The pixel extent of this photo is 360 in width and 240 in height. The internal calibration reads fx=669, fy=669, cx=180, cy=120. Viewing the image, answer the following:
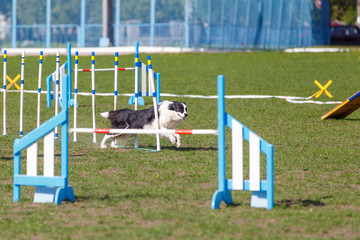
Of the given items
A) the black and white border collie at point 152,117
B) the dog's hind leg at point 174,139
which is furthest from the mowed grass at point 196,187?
the black and white border collie at point 152,117

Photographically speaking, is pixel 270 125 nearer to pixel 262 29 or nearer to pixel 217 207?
pixel 217 207

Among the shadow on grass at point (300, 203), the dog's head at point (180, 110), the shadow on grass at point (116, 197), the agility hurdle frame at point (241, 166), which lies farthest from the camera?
the dog's head at point (180, 110)

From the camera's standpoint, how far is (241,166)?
20.9ft

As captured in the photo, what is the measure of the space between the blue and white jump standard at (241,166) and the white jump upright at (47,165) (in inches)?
→ 59.2

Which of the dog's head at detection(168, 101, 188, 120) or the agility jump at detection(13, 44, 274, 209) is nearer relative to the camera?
the agility jump at detection(13, 44, 274, 209)

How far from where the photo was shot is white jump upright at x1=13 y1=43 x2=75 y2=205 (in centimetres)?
654

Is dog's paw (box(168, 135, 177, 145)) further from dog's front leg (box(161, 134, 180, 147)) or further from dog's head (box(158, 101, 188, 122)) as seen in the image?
dog's head (box(158, 101, 188, 122))

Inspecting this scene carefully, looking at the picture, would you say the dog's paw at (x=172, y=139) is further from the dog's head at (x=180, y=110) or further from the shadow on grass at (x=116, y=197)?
the shadow on grass at (x=116, y=197)

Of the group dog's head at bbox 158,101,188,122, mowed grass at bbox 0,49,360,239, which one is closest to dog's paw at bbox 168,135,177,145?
mowed grass at bbox 0,49,360,239

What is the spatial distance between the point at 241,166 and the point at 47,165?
6.25ft

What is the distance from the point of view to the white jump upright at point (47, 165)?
6.54 meters

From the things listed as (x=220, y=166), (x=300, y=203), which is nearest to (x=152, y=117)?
(x=220, y=166)

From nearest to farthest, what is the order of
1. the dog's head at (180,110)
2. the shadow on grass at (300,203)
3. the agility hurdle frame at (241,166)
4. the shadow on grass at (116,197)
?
the agility hurdle frame at (241,166) < the shadow on grass at (300,203) < the shadow on grass at (116,197) < the dog's head at (180,110)

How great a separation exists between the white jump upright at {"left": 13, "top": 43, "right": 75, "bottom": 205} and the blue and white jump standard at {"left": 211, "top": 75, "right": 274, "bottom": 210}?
1.50m
